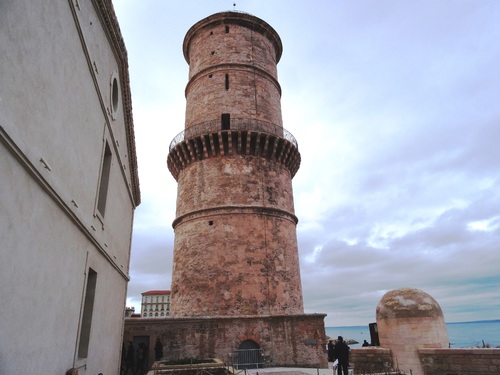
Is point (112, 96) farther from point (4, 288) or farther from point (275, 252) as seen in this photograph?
point (275, 252)

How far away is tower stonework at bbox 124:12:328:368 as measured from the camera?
1395 cm

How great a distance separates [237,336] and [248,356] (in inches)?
32.1

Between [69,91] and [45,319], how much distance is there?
299 cm

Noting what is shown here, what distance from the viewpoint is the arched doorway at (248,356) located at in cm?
1366

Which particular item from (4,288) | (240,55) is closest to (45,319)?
(4,288)

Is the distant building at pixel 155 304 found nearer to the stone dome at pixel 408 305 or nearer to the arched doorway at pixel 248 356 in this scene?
the arched doorway at pixel 248 356

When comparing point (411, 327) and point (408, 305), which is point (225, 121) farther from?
point (411, 327)

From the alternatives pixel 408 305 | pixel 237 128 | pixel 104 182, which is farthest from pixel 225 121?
pixel 408 305

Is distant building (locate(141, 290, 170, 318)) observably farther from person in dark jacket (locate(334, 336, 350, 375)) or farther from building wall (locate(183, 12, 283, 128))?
person in dark jacket (locate(334, 336, 350, 375))

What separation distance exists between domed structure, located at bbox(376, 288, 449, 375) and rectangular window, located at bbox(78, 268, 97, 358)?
797 centimetres

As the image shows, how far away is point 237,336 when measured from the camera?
1405 centimetres

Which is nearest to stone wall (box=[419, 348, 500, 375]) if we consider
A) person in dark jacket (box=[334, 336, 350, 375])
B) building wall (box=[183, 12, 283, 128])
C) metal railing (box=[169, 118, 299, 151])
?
person in dark jacket (box=[334, 336, 350, 375])

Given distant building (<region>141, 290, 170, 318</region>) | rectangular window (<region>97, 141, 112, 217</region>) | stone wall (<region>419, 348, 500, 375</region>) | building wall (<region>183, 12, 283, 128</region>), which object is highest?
building wall (<region>183, 12, 283, 128</region>)

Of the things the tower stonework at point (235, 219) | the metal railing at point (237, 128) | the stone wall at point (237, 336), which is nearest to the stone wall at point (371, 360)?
the stone wall at point (237, 336)
